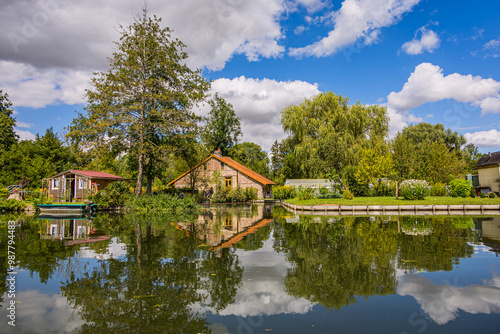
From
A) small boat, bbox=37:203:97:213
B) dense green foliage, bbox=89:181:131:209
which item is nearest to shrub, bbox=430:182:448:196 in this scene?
dense green foliage, bbox=89:181:131:209

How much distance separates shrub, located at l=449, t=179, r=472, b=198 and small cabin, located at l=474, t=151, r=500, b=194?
5.01m

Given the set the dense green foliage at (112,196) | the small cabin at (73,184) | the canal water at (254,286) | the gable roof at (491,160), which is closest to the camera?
the canal water at (254,286)

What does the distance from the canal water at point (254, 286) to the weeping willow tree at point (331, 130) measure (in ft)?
81.5

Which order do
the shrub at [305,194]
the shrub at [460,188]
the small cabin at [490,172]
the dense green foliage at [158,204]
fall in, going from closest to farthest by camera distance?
the dense green foliage at [158,204]
the shrub at [460,188]
the small cabin at [490,172]
the shrub at [305,194]

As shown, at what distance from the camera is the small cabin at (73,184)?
30.2m

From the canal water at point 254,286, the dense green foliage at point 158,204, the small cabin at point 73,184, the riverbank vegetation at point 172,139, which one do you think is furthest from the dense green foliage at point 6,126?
the canal water at point 254,286

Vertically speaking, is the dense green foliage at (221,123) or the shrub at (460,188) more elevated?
the dense green foliage at (221,123)

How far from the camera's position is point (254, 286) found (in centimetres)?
595

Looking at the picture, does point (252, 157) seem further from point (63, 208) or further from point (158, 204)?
point (63, 208)

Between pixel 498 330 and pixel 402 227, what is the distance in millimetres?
10423

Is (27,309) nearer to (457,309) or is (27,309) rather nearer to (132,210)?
(457,309)

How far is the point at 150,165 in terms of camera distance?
31.2 m

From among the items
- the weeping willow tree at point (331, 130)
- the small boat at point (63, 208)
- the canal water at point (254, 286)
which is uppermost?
the weeping willow tree at point (331, 130)

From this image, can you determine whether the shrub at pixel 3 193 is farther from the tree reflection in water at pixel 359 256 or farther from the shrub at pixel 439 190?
the shrub at pixel 439 190
